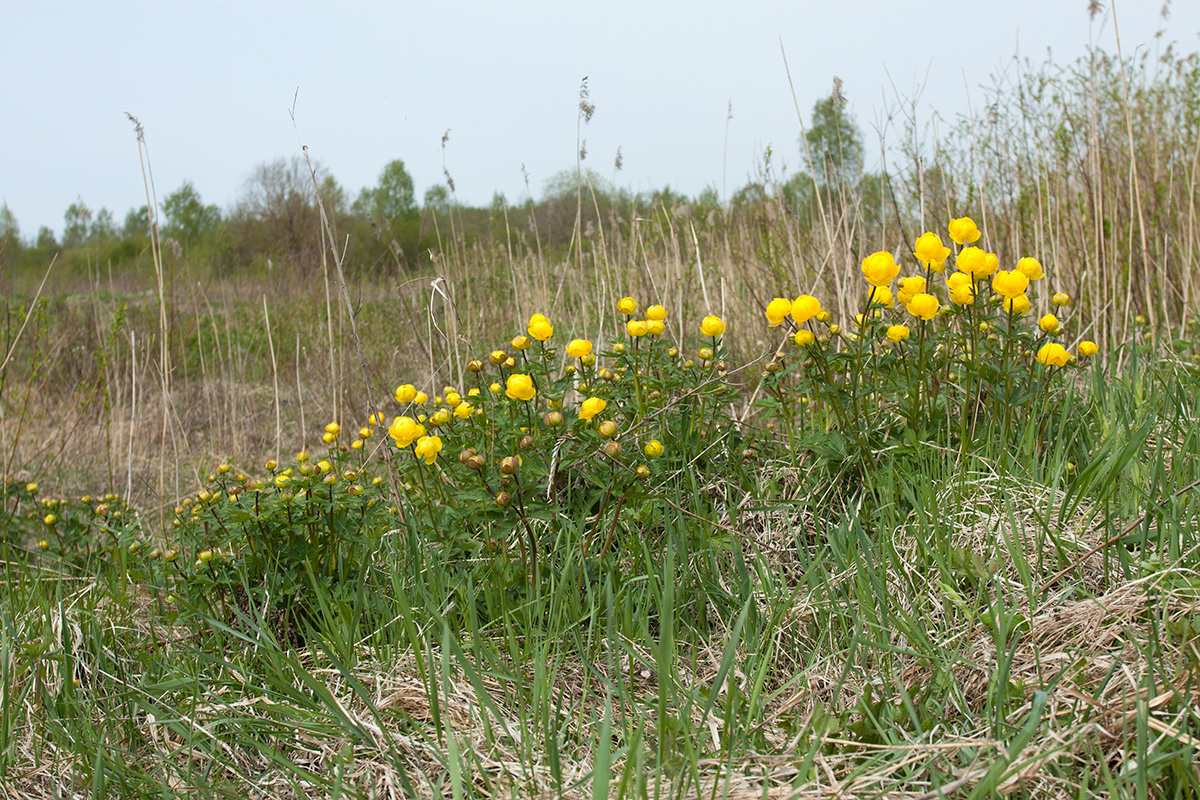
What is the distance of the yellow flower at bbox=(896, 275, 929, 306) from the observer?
1661 mm

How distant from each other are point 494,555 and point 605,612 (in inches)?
10.8

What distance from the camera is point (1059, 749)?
952 millimetres

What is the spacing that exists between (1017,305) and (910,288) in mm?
272

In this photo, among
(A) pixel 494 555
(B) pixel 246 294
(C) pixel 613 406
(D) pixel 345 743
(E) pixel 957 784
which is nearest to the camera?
(E) pixel 957 784

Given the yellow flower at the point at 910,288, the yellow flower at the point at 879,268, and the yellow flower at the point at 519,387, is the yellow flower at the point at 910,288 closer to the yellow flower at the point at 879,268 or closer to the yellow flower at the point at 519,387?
the yellow flower at the point at 879,268

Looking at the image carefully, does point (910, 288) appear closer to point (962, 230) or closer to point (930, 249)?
point (930, 249)

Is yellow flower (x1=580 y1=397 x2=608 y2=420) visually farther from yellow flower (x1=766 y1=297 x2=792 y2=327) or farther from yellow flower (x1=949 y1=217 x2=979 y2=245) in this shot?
yellow flower (x1=949 y1=217 x2=979 y2=245)

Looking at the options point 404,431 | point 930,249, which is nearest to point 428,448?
point 404,431

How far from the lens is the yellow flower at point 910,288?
5.45 feet

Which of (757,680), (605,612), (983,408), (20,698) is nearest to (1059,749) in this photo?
(757,680)

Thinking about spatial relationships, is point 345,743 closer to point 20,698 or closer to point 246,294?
point 20,698

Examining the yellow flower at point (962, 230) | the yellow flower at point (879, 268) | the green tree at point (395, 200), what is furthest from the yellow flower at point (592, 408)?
the green tree at point (395, 200)

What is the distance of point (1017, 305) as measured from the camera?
170cm

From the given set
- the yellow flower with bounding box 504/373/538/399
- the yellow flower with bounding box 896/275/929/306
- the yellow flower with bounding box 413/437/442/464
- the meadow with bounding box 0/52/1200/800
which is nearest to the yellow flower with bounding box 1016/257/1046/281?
the meadow with bounding box 0/52/1200/800
